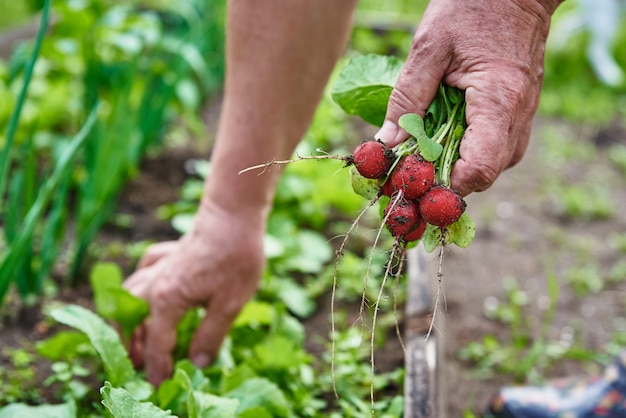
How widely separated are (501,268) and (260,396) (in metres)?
1.46

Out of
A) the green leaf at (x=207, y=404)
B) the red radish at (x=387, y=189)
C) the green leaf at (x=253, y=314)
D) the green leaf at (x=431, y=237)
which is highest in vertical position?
the red radish at (x=387, y=189)

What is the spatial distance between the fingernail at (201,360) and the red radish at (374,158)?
67 centimetres

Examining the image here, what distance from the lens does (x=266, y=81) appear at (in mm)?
1334

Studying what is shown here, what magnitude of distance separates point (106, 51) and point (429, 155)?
85.8 inches

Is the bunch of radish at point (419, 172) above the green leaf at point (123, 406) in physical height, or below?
above

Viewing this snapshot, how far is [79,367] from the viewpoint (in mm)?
1485

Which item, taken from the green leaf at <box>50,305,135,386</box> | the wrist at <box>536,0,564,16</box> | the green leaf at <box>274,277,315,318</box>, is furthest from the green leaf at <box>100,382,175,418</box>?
the green leaf at <box>274,277,315,318</box>

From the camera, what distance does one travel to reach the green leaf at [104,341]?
123 centimetres

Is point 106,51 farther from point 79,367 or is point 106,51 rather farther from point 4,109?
point 79,367

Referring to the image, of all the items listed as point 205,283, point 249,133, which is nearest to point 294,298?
point 205,283

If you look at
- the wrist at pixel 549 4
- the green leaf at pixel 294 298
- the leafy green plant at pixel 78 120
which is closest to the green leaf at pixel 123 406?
the leafy green plant at pixel 78 120

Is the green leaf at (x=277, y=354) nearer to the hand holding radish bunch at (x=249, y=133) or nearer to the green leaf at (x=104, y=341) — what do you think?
the hand holding radish bunch at (x=249, y=133)

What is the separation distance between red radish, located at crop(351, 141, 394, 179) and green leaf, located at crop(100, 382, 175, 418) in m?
0.44

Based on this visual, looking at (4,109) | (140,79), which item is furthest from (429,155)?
(140,79)
